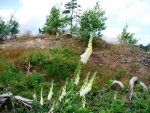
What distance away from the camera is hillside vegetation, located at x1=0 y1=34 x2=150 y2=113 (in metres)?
6.66

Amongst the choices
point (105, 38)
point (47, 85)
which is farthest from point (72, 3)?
point (47, 85)

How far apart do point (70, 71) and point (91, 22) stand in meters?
3.99

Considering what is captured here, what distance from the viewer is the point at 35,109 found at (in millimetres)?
6035

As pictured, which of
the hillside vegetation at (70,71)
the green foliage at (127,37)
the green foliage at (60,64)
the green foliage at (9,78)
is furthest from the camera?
the green foliage at (127,37)

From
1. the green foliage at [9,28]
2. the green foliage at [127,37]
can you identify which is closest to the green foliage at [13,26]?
the green foliage at [9,28]

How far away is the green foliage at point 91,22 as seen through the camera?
13073mm

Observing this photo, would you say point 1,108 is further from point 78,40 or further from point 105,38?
point 105,38

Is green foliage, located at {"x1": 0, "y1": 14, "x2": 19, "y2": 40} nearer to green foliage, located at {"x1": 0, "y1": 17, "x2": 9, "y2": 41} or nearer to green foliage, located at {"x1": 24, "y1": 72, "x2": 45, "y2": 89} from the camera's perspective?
green foliage, located at {"x1": 0, "y1": 17, "x2": 9, "y2": 41}

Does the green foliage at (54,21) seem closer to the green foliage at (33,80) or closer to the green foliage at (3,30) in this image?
the green foliage at (3,30)

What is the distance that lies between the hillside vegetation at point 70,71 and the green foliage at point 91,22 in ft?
1.90

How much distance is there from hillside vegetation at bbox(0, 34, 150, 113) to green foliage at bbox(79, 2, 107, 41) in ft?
1.90

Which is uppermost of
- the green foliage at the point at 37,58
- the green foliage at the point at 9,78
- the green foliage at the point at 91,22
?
the green foliage at the point at 91,22

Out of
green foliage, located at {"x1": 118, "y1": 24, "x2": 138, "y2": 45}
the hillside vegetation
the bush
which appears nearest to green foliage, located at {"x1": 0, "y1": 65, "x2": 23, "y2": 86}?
the hillside vegetation

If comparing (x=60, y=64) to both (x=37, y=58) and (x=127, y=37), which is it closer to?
(x=37, y=58)
